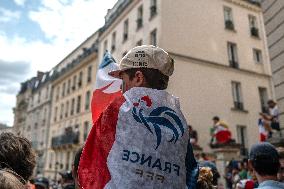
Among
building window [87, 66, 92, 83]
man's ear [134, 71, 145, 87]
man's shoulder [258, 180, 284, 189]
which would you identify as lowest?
man's shoulder [258, 180, 284, 189]

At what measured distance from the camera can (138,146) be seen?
5.73 ft

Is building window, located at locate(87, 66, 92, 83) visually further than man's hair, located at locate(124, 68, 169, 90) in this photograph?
Yes

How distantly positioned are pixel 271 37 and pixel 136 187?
7765mm

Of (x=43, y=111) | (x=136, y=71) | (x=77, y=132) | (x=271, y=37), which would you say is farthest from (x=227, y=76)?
(x=43, y=111)

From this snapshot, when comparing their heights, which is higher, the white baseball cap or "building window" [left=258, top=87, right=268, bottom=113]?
"building window" [left=258, top=87, right=268, bottom=113]

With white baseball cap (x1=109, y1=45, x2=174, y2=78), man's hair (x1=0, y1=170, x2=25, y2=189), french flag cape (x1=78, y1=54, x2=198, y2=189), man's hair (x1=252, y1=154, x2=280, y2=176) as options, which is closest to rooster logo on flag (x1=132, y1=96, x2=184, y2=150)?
french flag cape (x1=78, y1=54, x2=198, y2=189)

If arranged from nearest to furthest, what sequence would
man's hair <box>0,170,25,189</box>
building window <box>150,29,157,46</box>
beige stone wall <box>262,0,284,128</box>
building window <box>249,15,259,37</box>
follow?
man's hair <box>0,170,25,189</box>, beige stone wall <box>262,0,284,128</box>, building window <box>150,29,157,46</box>, building window <box>249,15,259,37</box>

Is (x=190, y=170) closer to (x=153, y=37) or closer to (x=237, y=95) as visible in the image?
(x=153, y=37)

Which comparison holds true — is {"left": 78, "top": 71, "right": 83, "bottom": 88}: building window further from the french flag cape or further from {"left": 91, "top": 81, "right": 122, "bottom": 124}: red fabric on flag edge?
the french flag cape

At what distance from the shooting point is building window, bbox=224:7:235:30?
2150 centimetres

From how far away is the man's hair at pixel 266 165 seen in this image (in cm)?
268

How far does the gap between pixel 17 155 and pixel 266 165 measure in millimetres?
2011

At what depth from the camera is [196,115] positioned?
60.2ft

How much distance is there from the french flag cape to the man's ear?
84 millimetres
